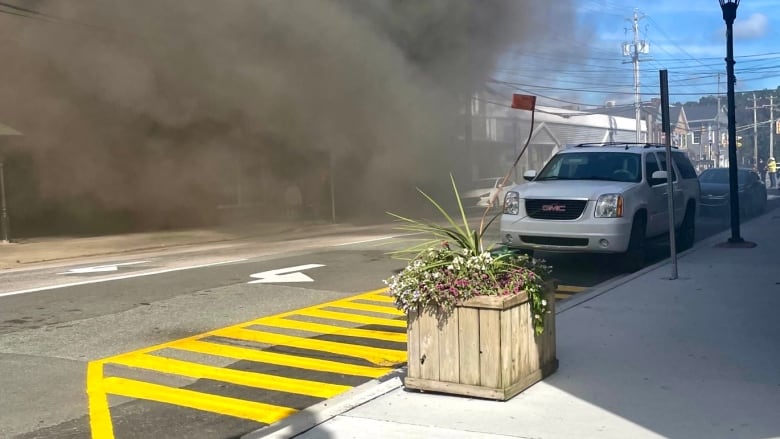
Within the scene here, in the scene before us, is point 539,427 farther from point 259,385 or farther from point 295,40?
point 295,40

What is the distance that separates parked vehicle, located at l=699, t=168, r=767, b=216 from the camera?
18.2 metres

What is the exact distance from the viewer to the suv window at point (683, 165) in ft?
37.1

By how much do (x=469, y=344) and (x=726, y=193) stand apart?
16.3m

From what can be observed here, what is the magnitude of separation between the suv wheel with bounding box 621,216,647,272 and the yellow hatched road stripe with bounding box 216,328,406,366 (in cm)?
465

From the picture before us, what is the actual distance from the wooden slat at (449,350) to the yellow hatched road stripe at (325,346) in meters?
1.18

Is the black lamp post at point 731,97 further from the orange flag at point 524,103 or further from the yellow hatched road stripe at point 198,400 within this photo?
the yellow hatched road stripe at point 198,400

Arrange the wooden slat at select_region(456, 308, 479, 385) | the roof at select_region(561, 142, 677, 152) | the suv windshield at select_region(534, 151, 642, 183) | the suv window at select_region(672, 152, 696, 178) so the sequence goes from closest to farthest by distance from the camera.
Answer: the wooden slat at select_region(456, 308, 479, 385), the suv windshield at select_region(534, 151, 642, 183), the roof at select_region(561, 142, 677, 152), the suv window at select_region(672, 152, 696, 178)

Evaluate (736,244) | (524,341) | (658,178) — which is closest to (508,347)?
(524,341)

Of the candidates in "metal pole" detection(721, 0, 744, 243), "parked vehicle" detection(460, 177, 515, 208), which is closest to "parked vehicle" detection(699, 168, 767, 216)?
"metal pole" detection(721, 0, 744, 243)

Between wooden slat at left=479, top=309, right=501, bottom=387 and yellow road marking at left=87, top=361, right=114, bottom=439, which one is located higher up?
wooden slat at left=479, top=309, right=501, bottom=387

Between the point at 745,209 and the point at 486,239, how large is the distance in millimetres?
8662

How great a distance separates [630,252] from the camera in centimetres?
941

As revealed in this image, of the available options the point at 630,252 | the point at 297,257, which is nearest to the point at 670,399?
the point at 630,252

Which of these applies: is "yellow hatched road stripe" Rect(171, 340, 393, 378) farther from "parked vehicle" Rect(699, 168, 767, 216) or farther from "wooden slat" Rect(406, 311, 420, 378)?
"parked vehicle" Rect(699, 168, 767, 216)
